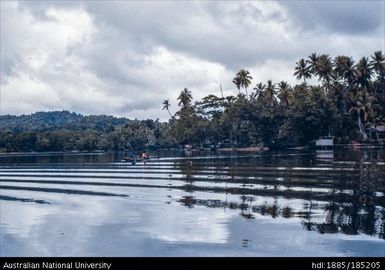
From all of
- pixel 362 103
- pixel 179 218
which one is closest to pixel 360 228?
pixel 179 218

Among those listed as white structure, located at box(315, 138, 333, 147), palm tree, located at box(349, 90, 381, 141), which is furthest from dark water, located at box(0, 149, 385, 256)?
palm tree, located at box(349, 90, 381, 141)

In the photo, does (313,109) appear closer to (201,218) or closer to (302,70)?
(302,70)

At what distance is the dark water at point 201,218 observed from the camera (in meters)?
20.8

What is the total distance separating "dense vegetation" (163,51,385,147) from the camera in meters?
117

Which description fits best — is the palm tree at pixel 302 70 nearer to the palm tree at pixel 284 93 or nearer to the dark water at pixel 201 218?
the palm tree at pixel 284 93

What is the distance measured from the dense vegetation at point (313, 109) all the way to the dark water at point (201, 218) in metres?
72.4

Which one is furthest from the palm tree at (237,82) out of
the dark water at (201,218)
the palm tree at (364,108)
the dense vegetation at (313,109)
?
the dark water at (201,218)

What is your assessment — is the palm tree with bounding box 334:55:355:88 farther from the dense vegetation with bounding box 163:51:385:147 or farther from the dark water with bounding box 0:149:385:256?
the dark water with bounding box 0:149:385:256

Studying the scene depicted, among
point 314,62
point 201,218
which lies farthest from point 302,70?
point 201,218

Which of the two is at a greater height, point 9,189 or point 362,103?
point 362,103

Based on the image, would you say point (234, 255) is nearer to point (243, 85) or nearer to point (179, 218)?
point (179, 218)

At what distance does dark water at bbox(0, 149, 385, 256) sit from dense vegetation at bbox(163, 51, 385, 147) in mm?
72377

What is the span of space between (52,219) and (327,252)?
15739mm

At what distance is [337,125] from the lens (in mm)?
121188
